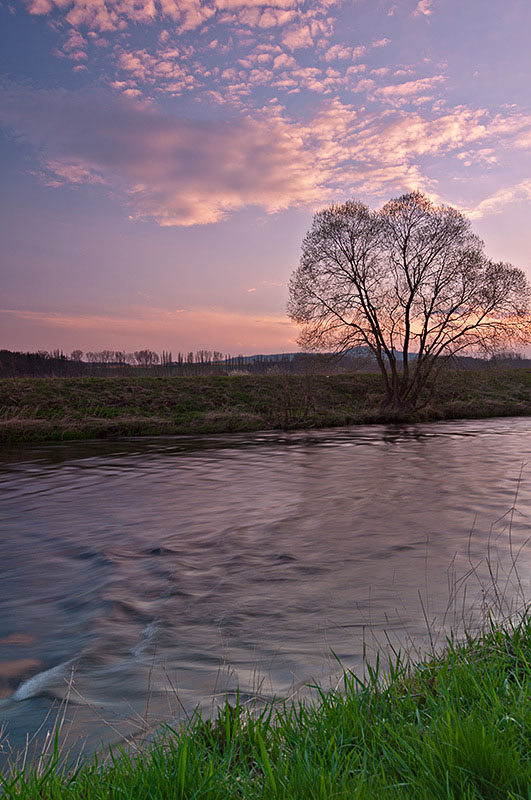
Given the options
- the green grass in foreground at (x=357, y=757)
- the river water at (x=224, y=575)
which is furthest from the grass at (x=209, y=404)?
the green grass in foreground at (x=357, y=757)

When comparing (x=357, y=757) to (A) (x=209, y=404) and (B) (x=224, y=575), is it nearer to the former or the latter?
(B) (x=224, y=575)

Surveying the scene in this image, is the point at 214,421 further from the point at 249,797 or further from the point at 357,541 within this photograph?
the point at 249,797

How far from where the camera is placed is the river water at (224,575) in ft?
16.2

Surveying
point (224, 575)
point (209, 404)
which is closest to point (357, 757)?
point (224, 575)

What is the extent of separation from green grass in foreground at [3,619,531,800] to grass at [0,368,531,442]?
24539 millimetres

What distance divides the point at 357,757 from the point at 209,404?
31587mm

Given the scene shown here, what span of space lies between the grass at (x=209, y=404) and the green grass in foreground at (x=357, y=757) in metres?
24.5

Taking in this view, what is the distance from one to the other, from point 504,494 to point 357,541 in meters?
5.70

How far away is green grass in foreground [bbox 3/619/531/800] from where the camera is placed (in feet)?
7.70

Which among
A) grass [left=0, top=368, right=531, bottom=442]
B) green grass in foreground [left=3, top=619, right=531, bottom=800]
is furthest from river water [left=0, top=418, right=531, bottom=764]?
grass [left=0, top=368, right=531, bottom=442]

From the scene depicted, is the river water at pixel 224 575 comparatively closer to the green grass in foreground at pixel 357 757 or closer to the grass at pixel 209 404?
the green grass in foreground at pixel 357 757

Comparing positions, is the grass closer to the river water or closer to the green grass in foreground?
the river water

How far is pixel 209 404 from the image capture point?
111 feet

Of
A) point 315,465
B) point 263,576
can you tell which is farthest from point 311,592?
point 315,465
